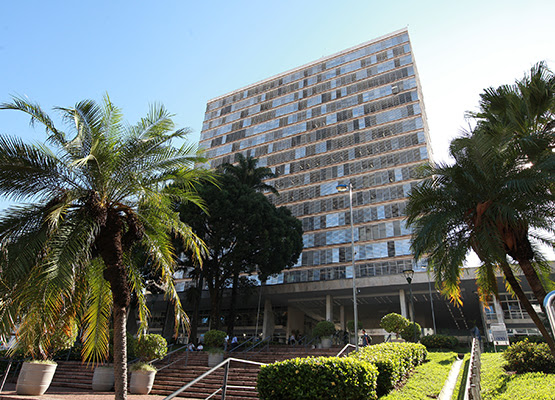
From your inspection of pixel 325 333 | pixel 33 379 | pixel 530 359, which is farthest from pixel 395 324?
pixel 33 379

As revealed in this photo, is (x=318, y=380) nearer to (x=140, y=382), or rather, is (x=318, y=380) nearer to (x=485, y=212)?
(x=485, y=212)

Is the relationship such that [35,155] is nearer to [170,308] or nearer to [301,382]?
[301,382]

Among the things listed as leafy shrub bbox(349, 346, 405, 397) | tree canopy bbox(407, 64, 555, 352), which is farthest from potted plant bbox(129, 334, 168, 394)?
tree canopy bbox(407, 64, 555, 352)

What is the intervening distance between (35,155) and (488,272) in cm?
1274

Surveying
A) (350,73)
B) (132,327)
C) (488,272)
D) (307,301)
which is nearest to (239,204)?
(132,327)

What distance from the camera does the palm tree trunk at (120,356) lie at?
7.77 metres

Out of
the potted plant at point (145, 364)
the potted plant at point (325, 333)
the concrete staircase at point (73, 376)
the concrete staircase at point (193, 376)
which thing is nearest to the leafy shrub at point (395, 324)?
the potted plant at point (325, 333)

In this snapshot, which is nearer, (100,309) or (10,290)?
(10,290)

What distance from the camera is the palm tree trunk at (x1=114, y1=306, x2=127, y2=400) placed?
25.5ft

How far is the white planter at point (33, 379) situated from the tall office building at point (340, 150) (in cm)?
2806

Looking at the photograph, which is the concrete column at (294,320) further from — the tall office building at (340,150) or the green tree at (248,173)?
the green tree at (248,173)

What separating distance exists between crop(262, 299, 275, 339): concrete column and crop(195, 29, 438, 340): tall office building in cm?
240

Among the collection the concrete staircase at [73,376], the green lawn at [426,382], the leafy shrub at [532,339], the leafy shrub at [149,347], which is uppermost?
the leafy shrub at [532,339]

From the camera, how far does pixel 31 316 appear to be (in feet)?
22.1
